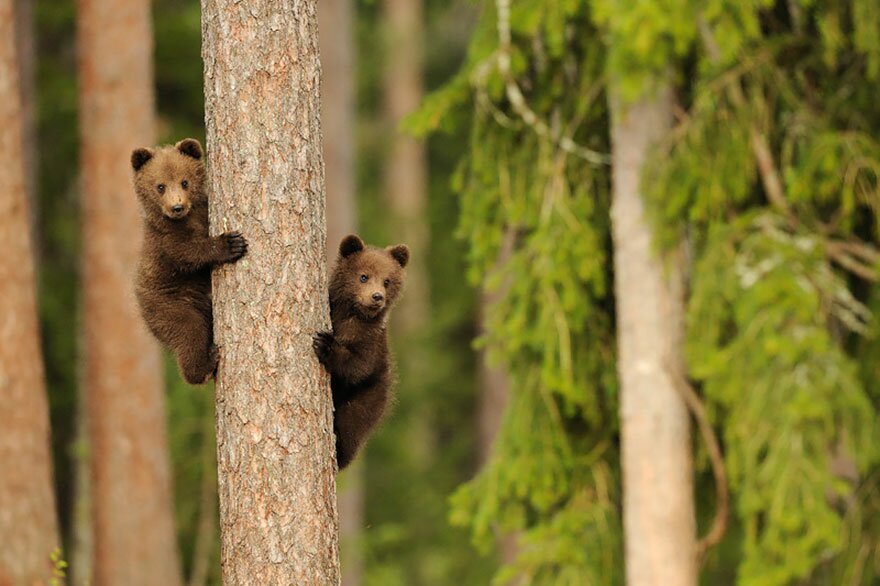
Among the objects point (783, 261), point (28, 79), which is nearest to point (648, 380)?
point (783, 261)

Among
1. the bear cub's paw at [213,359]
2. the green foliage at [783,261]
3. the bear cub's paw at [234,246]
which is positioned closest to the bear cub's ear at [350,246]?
the bear cub's paw at [213,359]

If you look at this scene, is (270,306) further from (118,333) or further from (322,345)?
(118,333)

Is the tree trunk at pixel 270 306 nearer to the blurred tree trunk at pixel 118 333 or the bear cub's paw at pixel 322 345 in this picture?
the bear cub's paw at pixel 322 345

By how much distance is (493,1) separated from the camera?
888 cm

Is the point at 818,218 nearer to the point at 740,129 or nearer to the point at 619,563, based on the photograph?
the point at 740,129

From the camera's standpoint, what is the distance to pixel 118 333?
487 inches

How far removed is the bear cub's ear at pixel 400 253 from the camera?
6797 millimetres

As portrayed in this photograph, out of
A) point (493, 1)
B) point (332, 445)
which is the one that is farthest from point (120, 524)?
point (332, 445)

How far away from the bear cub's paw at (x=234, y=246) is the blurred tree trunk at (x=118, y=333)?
7411mm

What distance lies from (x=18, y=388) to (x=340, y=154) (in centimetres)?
872

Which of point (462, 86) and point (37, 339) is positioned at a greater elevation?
point (462, 86)

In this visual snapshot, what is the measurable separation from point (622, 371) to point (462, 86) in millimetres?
2138

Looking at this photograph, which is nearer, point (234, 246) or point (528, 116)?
point (234, 246)

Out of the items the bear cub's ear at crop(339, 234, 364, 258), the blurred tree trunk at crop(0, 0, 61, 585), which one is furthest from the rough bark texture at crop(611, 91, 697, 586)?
the blurred tree trunk at crop(0, 0, 61, 585)
